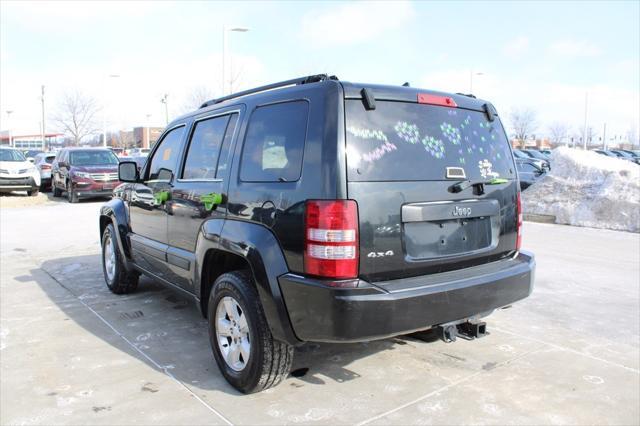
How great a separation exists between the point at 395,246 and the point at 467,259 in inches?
25.7

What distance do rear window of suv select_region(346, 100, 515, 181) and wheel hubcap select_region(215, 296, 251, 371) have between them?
1.26 m

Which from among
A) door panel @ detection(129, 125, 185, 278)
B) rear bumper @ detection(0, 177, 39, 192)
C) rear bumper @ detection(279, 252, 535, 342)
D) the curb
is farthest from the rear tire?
rear bumper @ detection(279, 252, 535, 342)

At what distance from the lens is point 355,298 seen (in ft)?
8.94

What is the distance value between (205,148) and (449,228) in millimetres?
2004

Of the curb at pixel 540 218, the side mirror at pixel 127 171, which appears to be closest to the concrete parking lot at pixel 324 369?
the side mirror at pixel 127 171

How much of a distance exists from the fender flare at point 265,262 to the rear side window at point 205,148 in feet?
2.17

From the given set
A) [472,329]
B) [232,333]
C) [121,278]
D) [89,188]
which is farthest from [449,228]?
[89,188]

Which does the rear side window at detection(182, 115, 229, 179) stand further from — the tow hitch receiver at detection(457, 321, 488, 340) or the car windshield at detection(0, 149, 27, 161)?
the car windshield at detection(0, 149, 27, 161)

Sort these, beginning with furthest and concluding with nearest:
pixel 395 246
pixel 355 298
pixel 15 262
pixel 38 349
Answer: pixel 15 262, pixel 38 349, pixel 395 246, pixel 355 298

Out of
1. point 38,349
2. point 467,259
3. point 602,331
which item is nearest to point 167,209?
point 38,349

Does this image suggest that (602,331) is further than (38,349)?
Yes

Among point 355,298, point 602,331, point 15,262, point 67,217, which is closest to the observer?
point 355,298

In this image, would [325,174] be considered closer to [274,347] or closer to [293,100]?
[293,100]

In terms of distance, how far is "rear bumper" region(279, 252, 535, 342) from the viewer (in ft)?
9.00
